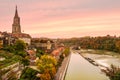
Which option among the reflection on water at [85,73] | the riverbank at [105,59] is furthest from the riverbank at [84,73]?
the riverbank at [105,59]

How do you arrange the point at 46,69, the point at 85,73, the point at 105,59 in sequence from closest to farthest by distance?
the point at 46,69
the point at 85,73
the point at 105,59

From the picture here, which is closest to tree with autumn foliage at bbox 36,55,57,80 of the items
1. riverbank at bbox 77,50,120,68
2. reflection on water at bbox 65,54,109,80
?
reflection on water at bbox 65,54,109,80

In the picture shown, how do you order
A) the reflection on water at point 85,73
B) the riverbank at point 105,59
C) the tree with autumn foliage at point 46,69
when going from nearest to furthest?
1. the tree with autumn foliage at point 46,69
2. the reflection on water at point 85,73
3. the riverbank at point 105,59

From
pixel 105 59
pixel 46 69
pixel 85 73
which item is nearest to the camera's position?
pixel 46 69

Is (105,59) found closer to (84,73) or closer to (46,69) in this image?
(84,73)

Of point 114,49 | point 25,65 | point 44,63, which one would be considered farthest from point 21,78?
point 114,49

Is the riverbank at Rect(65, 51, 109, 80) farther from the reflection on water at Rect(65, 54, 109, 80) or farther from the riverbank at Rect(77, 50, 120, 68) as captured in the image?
the riverbank at Rect(77, 50, 120, 68)

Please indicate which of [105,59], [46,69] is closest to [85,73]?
[46,69]

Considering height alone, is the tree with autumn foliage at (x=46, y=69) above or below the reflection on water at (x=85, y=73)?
above

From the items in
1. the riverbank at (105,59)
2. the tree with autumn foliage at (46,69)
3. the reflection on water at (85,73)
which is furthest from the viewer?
the riverbank at (105,59)

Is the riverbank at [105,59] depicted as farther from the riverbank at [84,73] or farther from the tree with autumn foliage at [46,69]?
the tree with autumn foliage at [46,69]

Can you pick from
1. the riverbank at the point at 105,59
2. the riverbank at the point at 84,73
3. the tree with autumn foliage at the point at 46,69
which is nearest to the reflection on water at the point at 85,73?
the riverbank at the point at 84,73

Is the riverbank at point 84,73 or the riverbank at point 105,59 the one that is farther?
the riverbank at point 105,59
